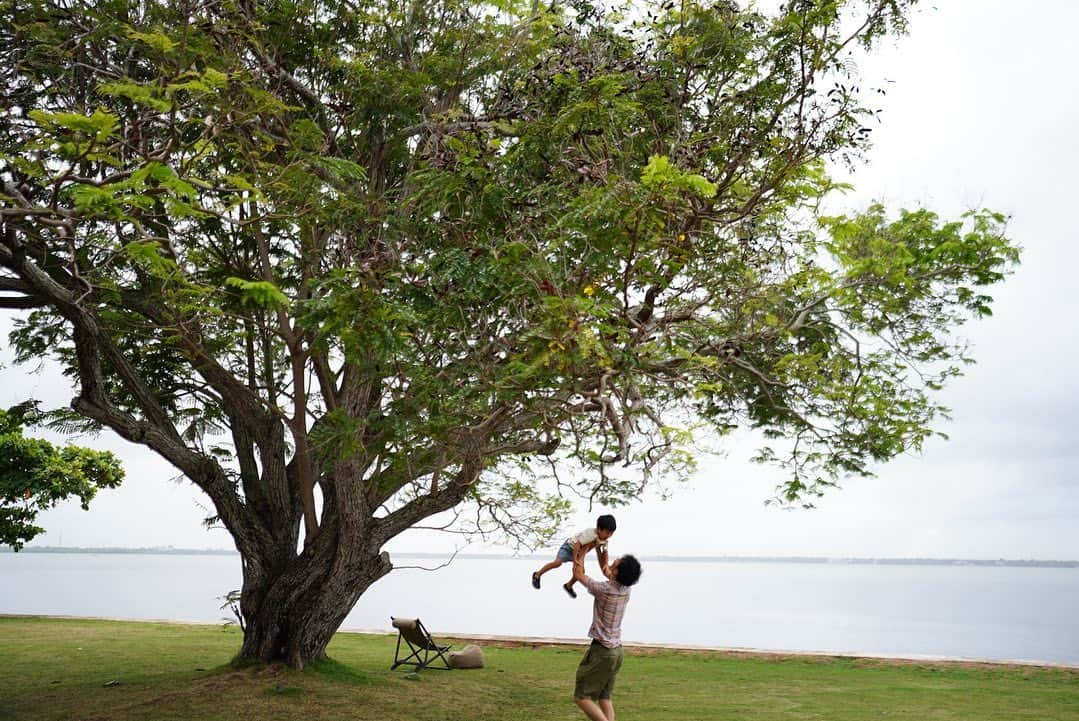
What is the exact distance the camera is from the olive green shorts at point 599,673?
6438 mm

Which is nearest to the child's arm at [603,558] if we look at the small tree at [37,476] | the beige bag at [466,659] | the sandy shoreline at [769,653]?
the beige bag at [466,659]

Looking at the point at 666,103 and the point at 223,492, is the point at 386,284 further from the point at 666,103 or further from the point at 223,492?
the point at 223,492

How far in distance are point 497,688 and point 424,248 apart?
204 inches

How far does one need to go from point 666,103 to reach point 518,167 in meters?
1.46

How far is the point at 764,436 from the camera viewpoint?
1137 centimetres

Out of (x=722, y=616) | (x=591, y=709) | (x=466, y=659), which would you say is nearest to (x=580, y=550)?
(x=591, y=709)

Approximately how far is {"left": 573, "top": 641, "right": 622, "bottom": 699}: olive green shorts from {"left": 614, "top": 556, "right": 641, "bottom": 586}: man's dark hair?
0.48 metres

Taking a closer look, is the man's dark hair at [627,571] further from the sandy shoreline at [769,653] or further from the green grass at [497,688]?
the sandy shoreline at [769,653]

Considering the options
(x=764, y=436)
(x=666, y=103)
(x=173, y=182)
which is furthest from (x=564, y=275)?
(x=764, y=436)

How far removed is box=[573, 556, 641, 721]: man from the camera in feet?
21.1

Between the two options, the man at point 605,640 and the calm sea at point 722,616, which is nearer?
the man at point 605,640

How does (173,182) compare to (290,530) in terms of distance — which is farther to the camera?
(290,530)

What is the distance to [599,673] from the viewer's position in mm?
6441

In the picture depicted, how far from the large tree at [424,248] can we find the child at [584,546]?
1.02 metres
